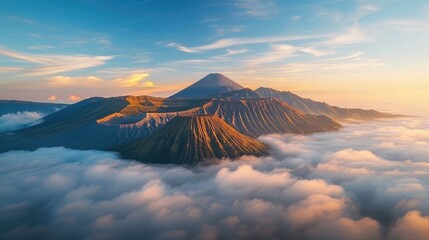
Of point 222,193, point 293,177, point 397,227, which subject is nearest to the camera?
point 397,227

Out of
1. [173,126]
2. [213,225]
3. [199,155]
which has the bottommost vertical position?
[213,225]

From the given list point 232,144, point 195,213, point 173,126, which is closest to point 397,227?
point 195,213

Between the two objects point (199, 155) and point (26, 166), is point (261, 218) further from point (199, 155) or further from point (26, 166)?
point (26, 166)

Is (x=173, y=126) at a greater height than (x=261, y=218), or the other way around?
(x=173, y=126)

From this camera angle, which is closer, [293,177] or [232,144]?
[293,177]

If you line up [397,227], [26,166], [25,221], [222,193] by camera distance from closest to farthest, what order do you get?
[397,227] < [25,221] < [222,193] < [26,166]

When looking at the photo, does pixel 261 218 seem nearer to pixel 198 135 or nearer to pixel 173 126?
pixel 198 135
